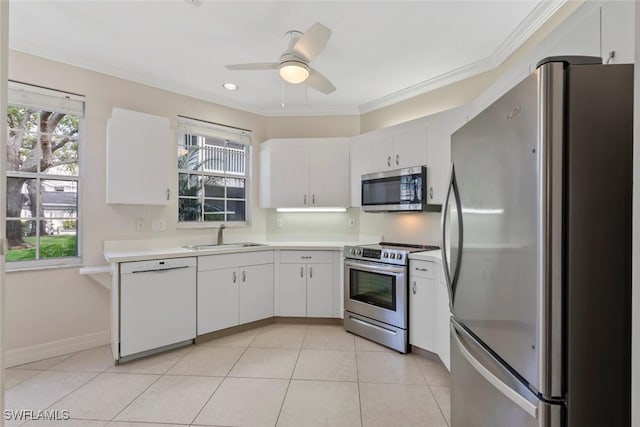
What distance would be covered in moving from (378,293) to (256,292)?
1.36 m

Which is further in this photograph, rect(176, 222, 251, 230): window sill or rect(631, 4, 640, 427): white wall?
rect(176, 222, 251, 230): window sill

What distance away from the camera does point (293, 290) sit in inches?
Answer: 145

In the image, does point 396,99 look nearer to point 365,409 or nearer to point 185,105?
point 185,105

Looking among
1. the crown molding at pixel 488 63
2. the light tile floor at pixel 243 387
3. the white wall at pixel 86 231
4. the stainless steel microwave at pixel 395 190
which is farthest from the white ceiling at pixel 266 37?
the light tile floor at pixel 243 387

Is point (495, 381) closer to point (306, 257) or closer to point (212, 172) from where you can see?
point (306, 257)

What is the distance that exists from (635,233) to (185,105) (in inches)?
153

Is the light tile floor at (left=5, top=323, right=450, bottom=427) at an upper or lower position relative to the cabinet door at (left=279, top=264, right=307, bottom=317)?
lower

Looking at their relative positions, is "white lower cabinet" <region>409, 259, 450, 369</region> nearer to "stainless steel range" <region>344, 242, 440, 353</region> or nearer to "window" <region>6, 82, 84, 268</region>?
"stainless steel range" <region>344, 242, 440, 353</region>

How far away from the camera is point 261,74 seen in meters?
3.16

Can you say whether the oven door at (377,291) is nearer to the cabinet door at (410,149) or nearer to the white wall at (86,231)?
the cabinet door at (410,149)

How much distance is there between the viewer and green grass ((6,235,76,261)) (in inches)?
106

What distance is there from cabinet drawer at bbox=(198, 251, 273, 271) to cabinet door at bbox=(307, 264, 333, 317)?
0.52m

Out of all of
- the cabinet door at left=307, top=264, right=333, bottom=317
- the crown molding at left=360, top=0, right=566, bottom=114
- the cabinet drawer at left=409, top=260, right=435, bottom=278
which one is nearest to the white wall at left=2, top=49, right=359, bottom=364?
the cabinet door at left=307, top=264, right=333, bottom=317

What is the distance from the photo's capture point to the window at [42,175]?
268 centimetres
